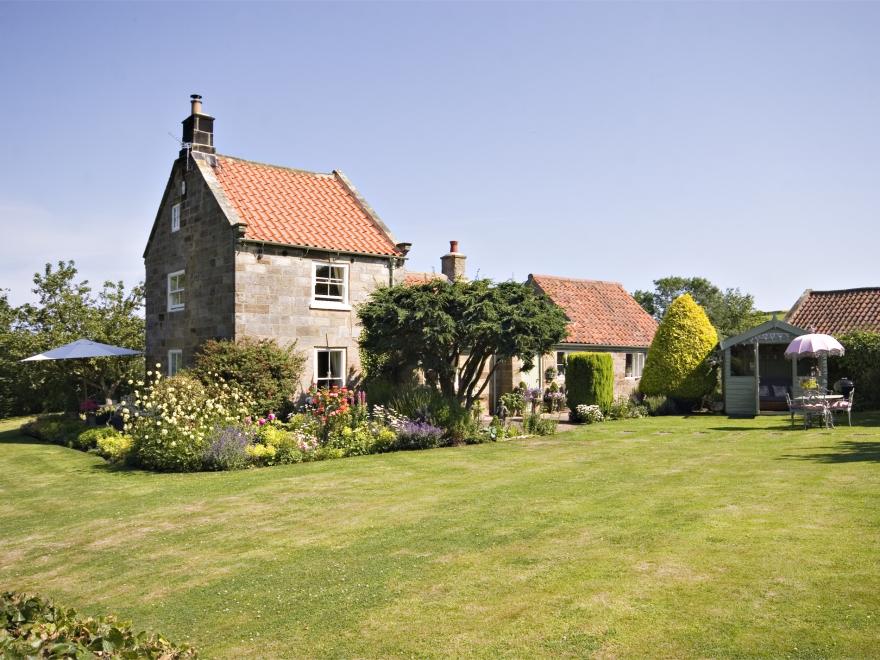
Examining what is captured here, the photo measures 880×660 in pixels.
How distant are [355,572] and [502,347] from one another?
40.3 ft

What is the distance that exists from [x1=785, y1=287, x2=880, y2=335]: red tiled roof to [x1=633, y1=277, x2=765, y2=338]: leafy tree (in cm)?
1253

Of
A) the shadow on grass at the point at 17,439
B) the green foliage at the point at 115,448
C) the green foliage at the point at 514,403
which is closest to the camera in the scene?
the green foliage at the point at 115,448

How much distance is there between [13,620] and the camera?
18.3ft

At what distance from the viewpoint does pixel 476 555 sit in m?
Answer: 8.12

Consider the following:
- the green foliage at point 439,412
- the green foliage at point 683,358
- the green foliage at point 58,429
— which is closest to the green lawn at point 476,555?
the green foliage at point 439,412

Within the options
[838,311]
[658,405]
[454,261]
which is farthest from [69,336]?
[838,311]

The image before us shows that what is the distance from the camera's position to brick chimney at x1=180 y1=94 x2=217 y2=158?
78.1ft

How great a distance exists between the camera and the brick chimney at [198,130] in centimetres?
2381

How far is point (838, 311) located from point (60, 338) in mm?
33536

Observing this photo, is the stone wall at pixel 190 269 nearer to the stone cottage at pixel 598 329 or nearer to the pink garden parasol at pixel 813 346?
the stone cottage at pixel 598 329

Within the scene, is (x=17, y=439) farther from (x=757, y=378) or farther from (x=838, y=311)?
(x=838, y=311)

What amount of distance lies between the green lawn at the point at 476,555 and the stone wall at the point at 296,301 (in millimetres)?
7404

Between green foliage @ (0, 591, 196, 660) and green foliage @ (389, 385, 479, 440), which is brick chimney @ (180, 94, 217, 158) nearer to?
green foliage @ (389, 385, 479, 440)

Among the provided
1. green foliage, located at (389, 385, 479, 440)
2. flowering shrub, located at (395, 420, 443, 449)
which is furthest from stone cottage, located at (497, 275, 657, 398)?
flowering shrub, located at (395, 420, 443, 449)
